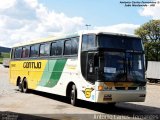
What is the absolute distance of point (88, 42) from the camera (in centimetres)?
1705

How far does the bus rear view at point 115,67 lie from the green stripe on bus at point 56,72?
9.86 ft

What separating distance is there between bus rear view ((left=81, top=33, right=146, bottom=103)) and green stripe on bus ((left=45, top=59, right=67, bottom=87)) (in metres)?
3.01

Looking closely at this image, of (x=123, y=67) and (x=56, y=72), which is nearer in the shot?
(x=123, y=67)

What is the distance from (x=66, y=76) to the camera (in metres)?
19.2

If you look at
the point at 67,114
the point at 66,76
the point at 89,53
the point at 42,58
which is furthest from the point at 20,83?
the point at 67,114

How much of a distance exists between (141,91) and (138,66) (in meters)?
0.99

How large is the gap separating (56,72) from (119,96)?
551 centimetres

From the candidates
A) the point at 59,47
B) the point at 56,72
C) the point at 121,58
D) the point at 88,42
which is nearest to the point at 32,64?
the point at 56,72

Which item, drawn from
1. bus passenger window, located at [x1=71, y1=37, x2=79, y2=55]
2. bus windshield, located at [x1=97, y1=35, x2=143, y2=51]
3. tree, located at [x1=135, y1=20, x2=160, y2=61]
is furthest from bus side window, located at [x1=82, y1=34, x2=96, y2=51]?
tree, located at [x1=135, y1=20, x2=160, y2=61]

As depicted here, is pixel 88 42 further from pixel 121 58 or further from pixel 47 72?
pixel 47 72

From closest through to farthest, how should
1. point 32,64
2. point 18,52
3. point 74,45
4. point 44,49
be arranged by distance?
point 74,45 → point 44,49 → point 32,64 → point 18,52

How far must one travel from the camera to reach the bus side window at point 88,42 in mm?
16594

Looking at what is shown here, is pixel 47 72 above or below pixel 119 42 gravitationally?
below

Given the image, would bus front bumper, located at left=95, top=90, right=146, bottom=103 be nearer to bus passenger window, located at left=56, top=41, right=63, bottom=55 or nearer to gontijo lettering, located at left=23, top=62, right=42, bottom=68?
bus passenger window, located at left=56, top=41, right=63, bottom=55
